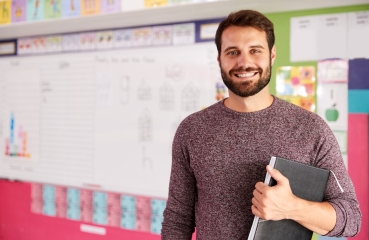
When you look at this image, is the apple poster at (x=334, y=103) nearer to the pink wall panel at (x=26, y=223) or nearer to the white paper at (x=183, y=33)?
the white paper at (x=183, y=33)

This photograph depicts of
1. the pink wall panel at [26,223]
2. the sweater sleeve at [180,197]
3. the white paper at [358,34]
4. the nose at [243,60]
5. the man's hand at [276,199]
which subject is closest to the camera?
the man's hand at [276,199]

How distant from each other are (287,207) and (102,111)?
1181 mm

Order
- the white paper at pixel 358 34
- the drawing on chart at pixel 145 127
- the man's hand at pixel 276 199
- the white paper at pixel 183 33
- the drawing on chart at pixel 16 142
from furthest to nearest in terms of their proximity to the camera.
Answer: the drawing on chart at pixel 16 142 < the drawing on chart at pixel 145 127 < the white paper at pixel 183 33 < the white paper at pixel 358 34 < the man's hand at pixel 276 199

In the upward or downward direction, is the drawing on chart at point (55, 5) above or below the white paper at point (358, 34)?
above

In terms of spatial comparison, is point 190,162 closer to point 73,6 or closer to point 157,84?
point 157,84

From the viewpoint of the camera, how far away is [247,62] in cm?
89

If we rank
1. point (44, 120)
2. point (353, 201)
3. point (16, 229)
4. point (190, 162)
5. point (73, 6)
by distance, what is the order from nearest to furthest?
point (353, 201) < point (190, 162) < point (73, 6) < point (44, 120) < point (16, 229)

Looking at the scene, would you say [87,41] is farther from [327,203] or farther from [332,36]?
[327,203]

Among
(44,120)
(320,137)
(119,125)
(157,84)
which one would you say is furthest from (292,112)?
(44,120)

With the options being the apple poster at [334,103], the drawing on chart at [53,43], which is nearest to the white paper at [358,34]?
the apple poster at [334,103]

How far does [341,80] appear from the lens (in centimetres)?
126

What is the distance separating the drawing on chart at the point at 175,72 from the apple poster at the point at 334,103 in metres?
0.59

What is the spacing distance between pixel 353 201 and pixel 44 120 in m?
1.61

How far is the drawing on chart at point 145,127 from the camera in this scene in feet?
5.34
